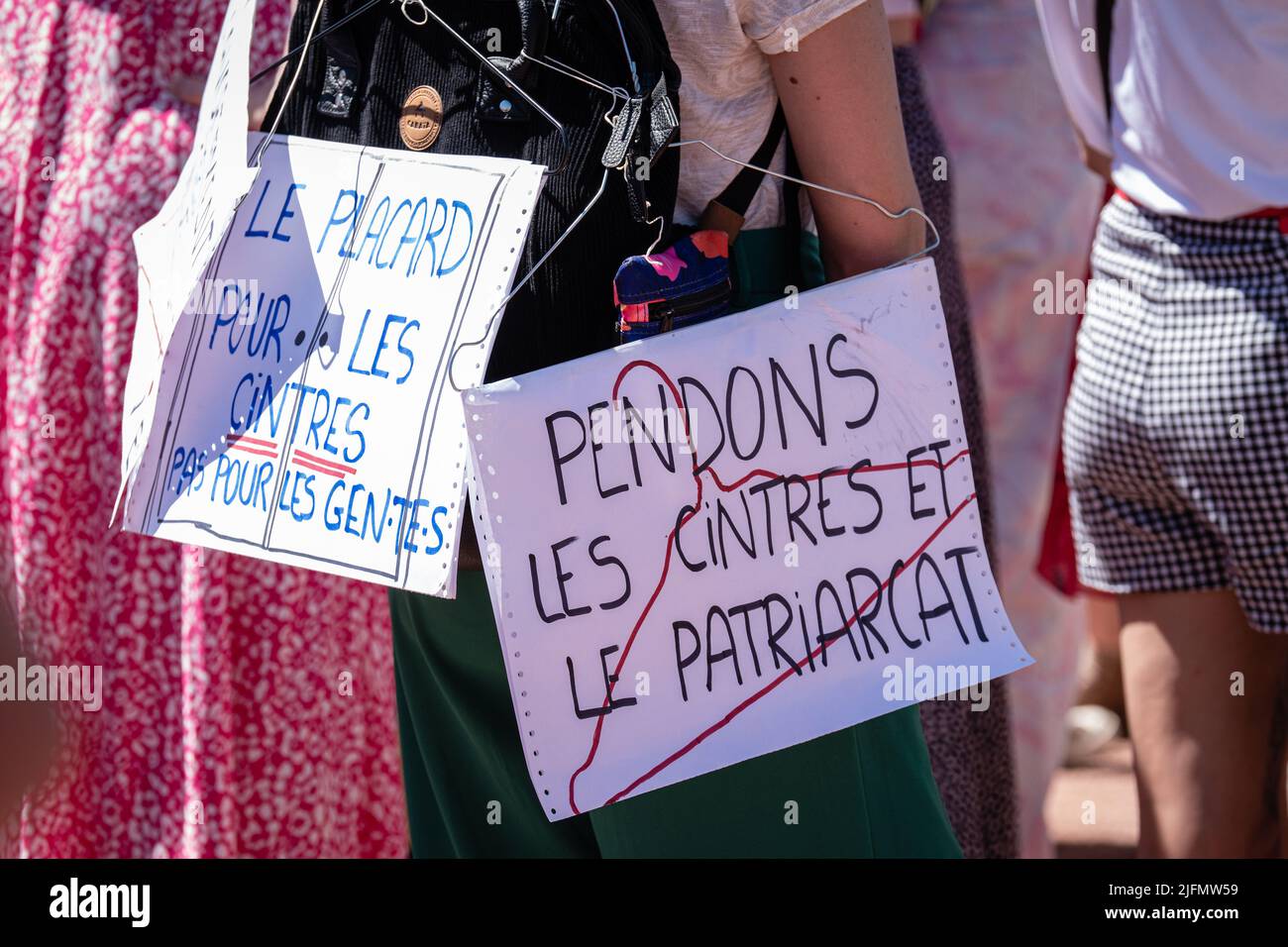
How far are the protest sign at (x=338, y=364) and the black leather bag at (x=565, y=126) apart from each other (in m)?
0.03

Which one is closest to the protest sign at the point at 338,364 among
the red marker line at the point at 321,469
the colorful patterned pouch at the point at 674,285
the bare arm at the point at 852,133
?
the red marker line at the point at 321,469

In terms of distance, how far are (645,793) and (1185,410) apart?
88 cm

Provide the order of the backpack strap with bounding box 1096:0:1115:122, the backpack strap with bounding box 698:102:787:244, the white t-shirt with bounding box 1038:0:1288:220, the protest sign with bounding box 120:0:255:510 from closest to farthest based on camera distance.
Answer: the backpack strap with bounding box 698:102:787:244
the protest sign with bounding box 120:0:255:510
the white t-shirt with bounding box 1038:0:1288:220
the backpack strap with bounding box 1096:0:1115:122

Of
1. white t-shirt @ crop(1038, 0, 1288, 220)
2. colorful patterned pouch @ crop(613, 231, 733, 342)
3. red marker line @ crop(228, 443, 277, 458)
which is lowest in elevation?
red marker line @ crop(228, 443, 277, 458)

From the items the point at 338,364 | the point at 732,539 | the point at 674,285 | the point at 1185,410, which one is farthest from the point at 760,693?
the point at 1185,410

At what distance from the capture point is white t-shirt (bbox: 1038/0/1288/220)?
6.29ft

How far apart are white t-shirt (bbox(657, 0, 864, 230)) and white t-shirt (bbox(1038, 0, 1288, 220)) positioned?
2.21ft

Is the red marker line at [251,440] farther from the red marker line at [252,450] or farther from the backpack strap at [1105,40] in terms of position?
the backpack strap at [1105,40]

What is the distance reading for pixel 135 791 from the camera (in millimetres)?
2336

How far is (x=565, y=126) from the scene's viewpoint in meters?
1.47

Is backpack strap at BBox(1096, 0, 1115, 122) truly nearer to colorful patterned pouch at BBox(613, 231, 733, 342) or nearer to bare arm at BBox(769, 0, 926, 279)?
bare arm at BBox(769, 0, 926, 279)

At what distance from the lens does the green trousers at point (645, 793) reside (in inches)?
63.0

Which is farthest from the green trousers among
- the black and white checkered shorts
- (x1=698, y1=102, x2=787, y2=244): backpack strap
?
the black and white checkered shorts
